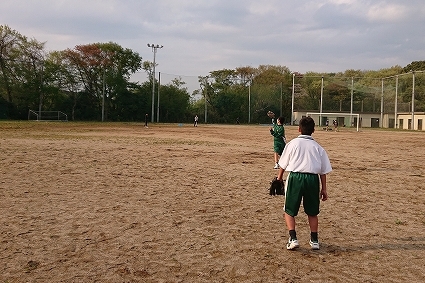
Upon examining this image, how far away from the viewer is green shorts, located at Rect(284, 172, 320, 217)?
14.3 ft

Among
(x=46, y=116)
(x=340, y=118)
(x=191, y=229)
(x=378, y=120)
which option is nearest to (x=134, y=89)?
(x=46, y=116)

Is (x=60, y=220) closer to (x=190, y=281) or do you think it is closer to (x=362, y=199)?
(x=190, y=281)

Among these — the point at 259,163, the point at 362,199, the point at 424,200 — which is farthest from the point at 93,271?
the point at 259,163

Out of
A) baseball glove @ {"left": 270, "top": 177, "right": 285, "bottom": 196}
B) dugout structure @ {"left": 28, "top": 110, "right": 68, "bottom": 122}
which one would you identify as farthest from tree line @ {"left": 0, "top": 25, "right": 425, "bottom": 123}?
baseball glove @ {"left": 270, "top": 177, "right": 285, "bottom": 196}

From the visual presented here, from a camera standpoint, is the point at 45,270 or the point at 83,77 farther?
the point at 83,77

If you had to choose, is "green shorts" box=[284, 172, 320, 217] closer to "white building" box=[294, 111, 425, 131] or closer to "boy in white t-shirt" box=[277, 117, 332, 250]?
"boy in white t-shirt" box=[277, 117, 332, 250]

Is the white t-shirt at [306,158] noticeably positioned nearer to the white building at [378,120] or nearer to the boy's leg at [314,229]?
the boy's leg at [314,229]

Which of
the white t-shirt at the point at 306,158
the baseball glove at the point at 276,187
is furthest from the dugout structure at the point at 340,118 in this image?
the white t-shirt at the point at 306,158

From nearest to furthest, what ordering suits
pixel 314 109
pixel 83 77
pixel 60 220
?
pixel 60 220
pixel 83 77
pixel 314 109

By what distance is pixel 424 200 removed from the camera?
7.43m

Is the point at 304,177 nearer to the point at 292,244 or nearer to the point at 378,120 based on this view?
the point at 292,244

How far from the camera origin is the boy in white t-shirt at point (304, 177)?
4.38m

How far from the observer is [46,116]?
167ft

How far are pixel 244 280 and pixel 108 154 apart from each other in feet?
34.9
